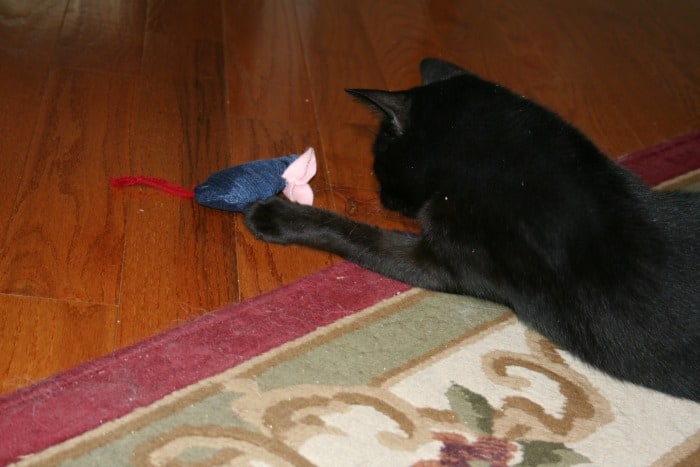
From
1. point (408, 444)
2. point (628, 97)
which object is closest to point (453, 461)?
point (408, 444)

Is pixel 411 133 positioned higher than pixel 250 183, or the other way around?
pixel 411 133

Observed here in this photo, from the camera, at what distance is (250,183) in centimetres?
153

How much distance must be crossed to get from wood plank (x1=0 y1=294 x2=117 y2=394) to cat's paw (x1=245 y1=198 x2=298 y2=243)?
0.33 meters

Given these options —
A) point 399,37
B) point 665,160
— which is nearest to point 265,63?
point 399,37

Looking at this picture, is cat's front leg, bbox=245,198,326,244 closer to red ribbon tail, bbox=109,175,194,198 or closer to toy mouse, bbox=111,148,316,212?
toy mouse, bbox=111,148,316,212

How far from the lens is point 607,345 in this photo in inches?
52.2

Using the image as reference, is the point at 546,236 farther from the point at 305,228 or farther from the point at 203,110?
the point at 203,110

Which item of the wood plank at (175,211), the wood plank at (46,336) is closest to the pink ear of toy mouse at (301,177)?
the wood plank at (175,211)

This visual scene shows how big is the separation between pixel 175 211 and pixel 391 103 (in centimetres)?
Result: 46

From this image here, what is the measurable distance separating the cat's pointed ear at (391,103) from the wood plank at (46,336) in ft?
1.88

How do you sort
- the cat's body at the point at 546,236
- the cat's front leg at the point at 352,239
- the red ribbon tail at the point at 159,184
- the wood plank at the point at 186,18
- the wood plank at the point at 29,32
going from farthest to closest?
the wood plank at the point at 186,18
the wood plank at the point at 29,32
the red ribbon tail at the point at 159,184
the cat's front leg at the point at 352,239
the cat's body at the point at 546,236

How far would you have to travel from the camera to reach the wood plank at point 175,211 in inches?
52.9

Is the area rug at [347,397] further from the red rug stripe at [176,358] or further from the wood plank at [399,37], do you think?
the wood plank at [399,37]

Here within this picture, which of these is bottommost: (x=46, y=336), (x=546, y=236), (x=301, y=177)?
(x=46, y=336)
